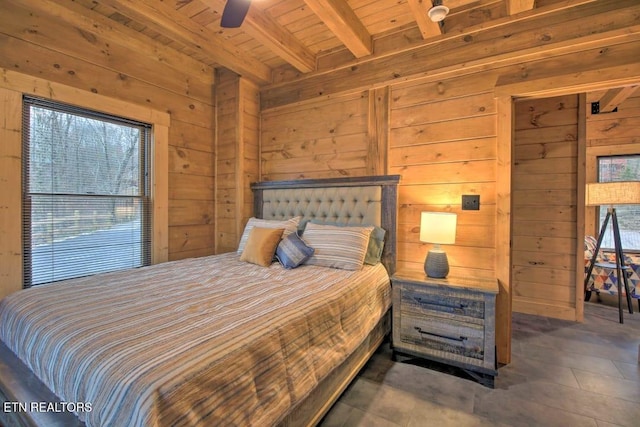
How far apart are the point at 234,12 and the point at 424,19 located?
58.0 inches

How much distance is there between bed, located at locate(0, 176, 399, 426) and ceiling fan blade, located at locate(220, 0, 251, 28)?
160cm

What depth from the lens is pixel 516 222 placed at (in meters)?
3.54

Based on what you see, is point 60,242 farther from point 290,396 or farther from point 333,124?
point 333,124

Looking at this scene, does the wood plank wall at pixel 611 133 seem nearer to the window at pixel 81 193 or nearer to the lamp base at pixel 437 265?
the lamp base at pixel 437 265

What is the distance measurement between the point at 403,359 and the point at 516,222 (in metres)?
2.36

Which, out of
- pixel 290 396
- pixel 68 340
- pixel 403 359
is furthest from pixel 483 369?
pixel 68 340

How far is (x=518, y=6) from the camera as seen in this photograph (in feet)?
7.00

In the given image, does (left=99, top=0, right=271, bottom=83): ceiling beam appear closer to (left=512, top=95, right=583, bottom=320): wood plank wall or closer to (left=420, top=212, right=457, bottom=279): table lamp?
(left=420, top=212, right=457, bottom=279): table lamp

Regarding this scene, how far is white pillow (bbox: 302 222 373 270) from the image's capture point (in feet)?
7.84

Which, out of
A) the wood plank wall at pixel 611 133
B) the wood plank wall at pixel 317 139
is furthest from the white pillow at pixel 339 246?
the wood plank wall at pixel 611 133

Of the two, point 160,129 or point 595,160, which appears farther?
point 595,160

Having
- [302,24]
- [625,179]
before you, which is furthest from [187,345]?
[625,179]

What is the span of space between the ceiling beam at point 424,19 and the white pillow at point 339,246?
1712 mm

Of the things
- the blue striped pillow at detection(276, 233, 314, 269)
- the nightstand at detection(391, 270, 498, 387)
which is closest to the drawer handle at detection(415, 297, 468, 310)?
the nightstand at detection(391, 270, 498, 387)
